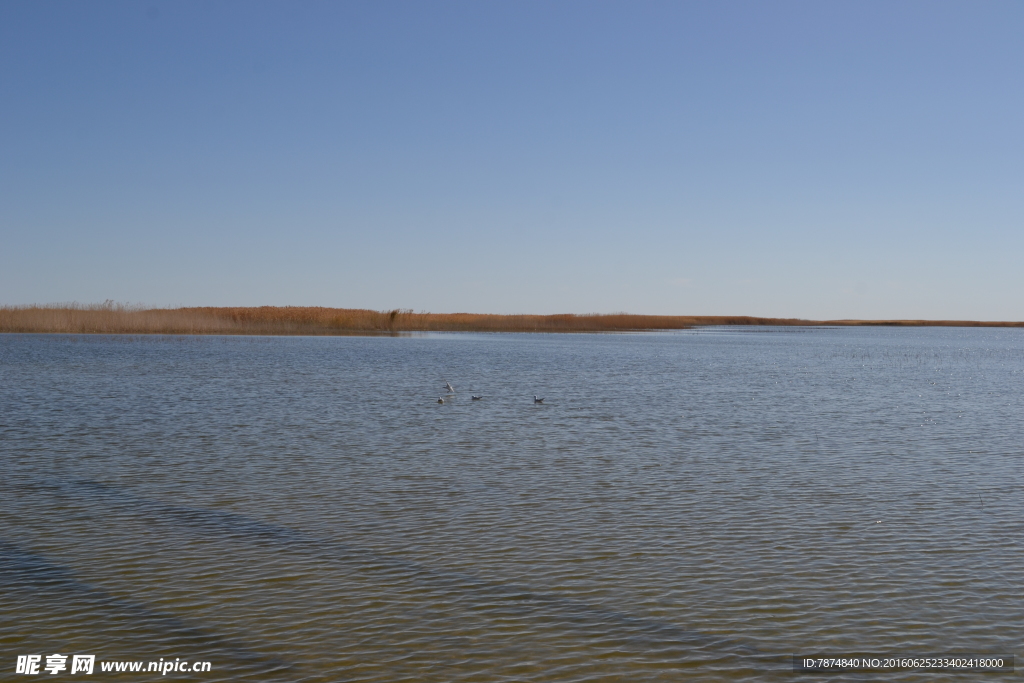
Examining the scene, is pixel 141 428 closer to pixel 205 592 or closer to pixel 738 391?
pixel 205 592

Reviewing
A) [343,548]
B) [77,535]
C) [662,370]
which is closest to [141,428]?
[77,535]

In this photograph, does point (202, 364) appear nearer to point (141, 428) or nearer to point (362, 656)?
point (141, 428)

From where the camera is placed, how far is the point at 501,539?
24.6 feet

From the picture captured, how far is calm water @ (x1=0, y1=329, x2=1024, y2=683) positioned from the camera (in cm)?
522

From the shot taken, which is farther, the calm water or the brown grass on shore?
the brown grass on shore

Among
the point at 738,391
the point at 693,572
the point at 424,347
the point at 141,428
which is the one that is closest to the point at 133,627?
the point at 693,572

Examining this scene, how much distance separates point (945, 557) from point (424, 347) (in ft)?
123

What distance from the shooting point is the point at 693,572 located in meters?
6.58

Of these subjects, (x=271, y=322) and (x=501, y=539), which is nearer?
(x=501, y=539)

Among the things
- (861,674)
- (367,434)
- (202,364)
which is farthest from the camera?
(202,364)

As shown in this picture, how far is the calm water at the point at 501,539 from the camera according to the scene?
205 inches

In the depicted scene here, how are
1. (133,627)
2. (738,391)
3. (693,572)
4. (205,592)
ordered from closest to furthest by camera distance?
(133,627) < (205,592) < (693,572) < (738,391)

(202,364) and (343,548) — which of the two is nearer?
(343,548)

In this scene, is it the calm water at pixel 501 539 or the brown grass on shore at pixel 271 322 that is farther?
the brown grass on shore at pixel 271 322
